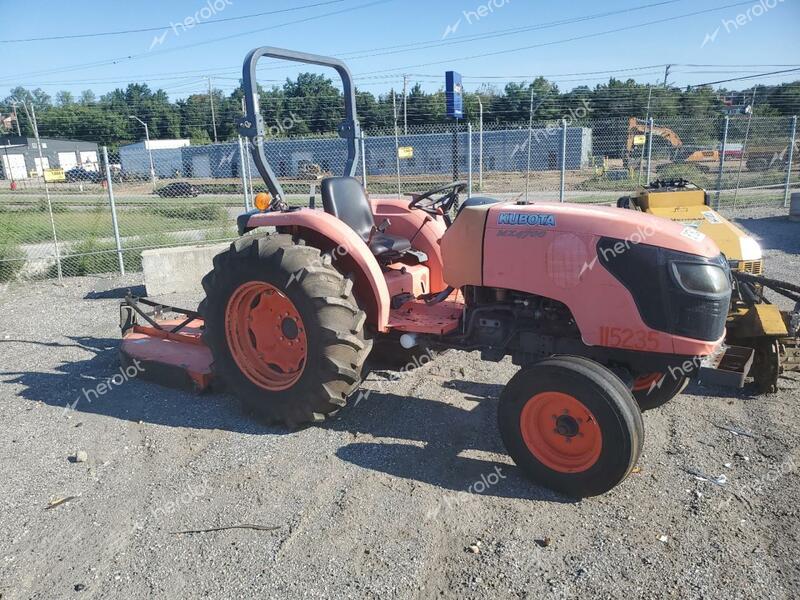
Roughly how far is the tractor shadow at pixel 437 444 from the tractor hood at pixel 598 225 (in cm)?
128

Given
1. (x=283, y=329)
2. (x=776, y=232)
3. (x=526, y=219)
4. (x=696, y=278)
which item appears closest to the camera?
(x=696, y=278)

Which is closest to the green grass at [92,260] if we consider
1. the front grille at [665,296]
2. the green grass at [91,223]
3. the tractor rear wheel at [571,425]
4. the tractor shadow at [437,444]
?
the green grass at [91,223]

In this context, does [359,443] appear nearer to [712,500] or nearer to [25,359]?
[712,500]

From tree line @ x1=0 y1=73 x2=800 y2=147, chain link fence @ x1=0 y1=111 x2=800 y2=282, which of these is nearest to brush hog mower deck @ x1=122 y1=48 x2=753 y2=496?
chain link fence @ x1=0 y1=111 x2=800 y2=282

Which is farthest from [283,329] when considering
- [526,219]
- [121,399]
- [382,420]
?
[526,219]

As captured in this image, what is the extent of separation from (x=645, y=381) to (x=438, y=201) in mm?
1938

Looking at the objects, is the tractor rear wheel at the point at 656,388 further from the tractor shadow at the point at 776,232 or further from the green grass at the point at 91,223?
the green grass at the point at 91,223

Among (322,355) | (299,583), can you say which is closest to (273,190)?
(322,355)

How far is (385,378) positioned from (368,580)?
2.22m

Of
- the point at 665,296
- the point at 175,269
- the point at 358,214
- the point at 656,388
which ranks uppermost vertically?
the point at 358,214

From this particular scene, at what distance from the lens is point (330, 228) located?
3.79 m

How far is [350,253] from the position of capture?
147 inches

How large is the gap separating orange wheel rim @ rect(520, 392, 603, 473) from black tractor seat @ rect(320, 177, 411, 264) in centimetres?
164

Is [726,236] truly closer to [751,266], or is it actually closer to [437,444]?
[751,266]
